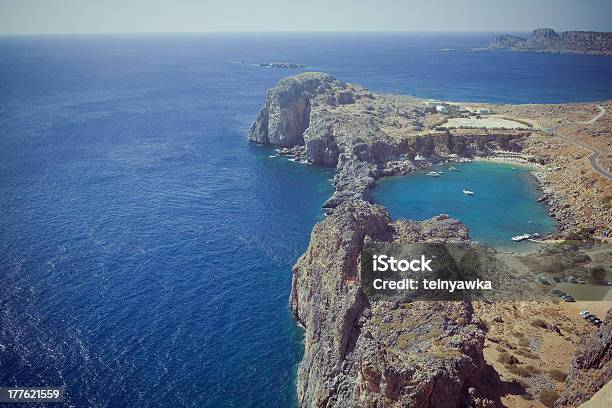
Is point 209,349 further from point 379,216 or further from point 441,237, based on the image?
point 441,237

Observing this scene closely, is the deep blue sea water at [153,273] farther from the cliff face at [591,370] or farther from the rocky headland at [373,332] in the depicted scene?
the cliff face at [591,370]

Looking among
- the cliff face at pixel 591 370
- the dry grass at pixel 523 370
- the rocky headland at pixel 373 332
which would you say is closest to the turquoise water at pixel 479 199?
the rocky headland at pixel 373 332

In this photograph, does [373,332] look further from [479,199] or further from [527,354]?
[479,199]

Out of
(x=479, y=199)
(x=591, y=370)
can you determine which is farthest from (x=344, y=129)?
(x=591, y=370)

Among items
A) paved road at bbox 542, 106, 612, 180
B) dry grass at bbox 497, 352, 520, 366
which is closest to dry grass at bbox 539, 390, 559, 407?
dry grass at bbox 497, 352, 520, 366

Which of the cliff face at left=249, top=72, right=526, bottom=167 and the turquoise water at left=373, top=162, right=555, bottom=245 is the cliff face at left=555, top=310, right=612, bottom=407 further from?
the cliff face at left=249, top=72, right=526, bottom=167

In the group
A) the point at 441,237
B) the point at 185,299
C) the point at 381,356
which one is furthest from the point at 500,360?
the point at 185,299
